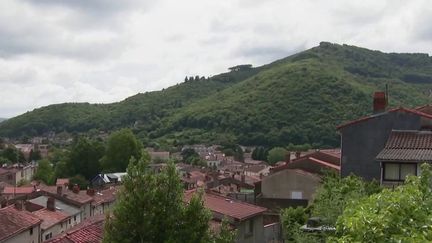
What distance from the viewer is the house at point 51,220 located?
43406 mm

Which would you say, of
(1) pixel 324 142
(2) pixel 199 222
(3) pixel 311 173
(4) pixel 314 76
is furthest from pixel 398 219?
(4) pixel 314 76

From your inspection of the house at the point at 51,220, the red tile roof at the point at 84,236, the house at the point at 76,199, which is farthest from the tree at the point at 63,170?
the red tile roof at the point at 84,236

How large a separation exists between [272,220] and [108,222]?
24259mm

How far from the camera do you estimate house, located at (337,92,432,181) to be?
26578 millimetres

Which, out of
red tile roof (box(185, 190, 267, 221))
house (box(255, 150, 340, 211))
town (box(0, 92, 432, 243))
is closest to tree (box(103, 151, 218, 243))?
town (box(0, 92, 432, 243))

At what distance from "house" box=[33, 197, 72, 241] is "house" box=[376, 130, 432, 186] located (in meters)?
25.9

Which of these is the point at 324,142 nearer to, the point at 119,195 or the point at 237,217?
the point at 237,217

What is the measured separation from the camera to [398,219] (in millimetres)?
7438

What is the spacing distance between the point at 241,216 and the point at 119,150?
63.6 meters

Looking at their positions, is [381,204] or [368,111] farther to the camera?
[368,111]

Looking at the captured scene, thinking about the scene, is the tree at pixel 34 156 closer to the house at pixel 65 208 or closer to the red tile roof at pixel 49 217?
the house at pixel 65 208

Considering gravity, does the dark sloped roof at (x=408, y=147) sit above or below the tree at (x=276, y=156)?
above

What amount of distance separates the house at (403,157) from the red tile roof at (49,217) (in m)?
26.6

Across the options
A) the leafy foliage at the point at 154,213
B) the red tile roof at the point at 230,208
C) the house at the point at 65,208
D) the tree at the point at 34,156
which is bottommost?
the tree at the point at 34,156
